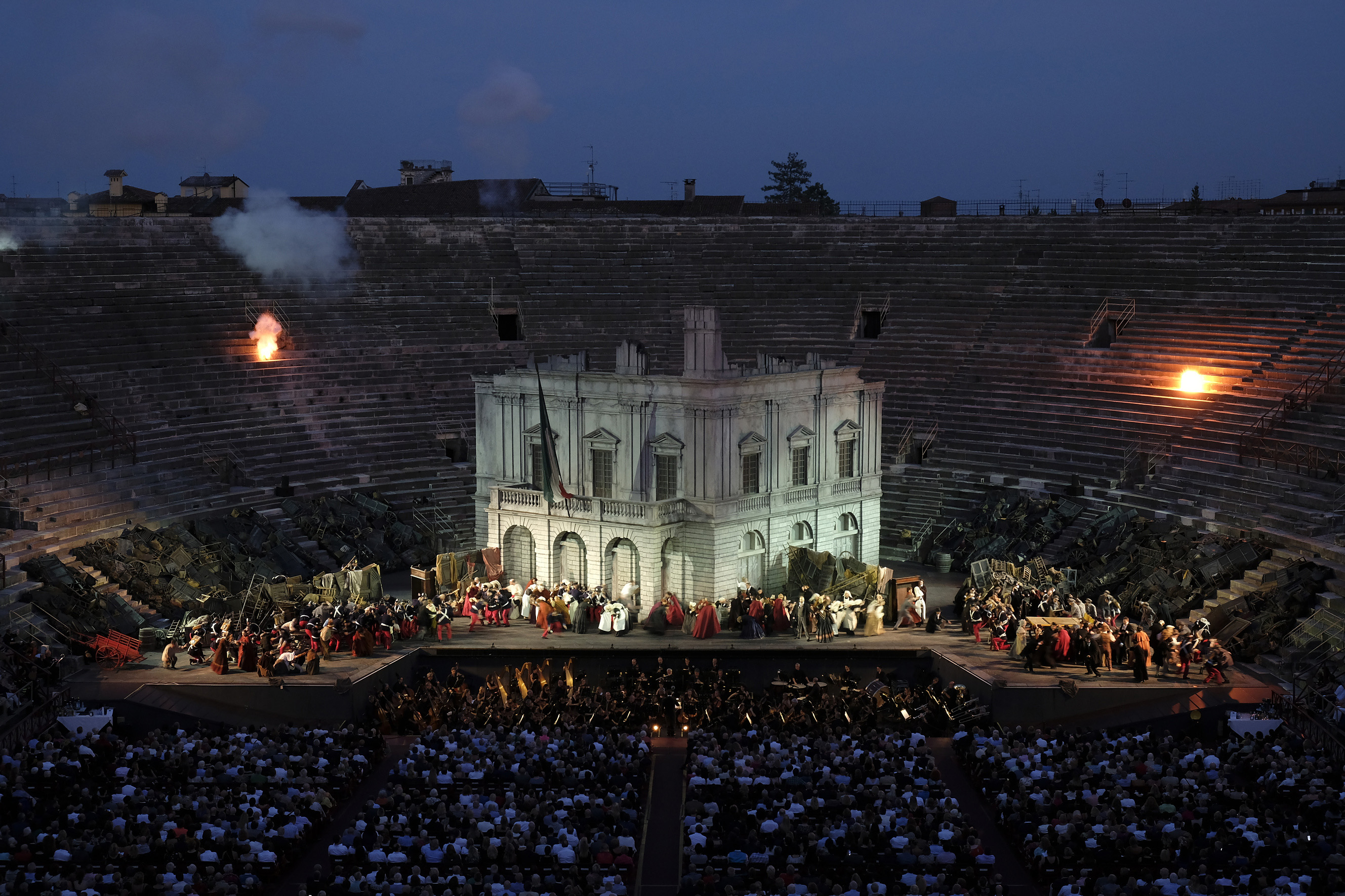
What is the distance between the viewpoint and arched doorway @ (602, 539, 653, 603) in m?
43.5

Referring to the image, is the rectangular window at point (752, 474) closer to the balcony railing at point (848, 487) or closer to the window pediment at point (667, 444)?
Answer: the window pediment at point (667, 444)

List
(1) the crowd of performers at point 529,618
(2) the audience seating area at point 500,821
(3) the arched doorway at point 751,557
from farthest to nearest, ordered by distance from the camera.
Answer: (3) the arched doorway at point 751,557 → (1) the crowd of performers at point 529,618 → (2) the audience seating area at point 500,821

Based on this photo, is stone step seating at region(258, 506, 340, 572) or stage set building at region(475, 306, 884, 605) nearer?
stage set building at region(475, 306, 884, 605)

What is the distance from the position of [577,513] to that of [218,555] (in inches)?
398

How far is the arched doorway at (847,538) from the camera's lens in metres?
46.5

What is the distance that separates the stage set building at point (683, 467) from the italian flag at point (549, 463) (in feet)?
0.88

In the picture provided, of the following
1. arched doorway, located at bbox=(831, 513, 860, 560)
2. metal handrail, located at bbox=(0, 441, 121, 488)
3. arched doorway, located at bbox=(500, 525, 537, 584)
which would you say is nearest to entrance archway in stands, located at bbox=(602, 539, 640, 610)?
arched doorway, located at bbox=(500, 525, 537, 584)

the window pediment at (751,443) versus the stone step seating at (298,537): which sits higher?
the window pediment at (751,443)

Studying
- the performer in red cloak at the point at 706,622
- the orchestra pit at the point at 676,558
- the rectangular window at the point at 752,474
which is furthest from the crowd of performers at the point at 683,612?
the rectangular window at the point at 752,474

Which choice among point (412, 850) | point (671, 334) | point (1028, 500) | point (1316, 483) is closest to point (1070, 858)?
point (412, 850)

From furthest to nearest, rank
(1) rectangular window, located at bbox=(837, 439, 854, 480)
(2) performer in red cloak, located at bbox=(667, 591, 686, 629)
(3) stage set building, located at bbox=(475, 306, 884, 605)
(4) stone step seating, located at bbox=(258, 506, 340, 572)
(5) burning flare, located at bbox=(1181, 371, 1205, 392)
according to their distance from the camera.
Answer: (5) burning flare, located at bbox=(1181, 371, 1205, 392) → (4) stone step seating, located at bbox=(258, 506, 340, 572) → (1) rectangular window, located at bbox=(837, 439, 854, 480) → (3) stage set building, located at bbox=(475, 306, 884, 605) → (2) performer in red cloak, located at bbox=(667, 591, 686, 629)

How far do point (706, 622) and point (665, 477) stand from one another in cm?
436

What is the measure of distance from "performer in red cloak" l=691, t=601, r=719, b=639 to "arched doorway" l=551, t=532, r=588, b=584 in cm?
422

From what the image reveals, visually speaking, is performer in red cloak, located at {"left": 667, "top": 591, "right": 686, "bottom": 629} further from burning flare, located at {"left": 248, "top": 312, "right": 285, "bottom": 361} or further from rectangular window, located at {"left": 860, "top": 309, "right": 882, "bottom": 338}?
rectangular window, located at {"left": 860, "top": 309, "right": 882, "bottom": 338}
